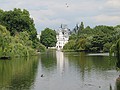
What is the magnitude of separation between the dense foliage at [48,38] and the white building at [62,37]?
8.43 meters

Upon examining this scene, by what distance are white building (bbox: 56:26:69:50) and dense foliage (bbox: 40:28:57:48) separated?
332 inches

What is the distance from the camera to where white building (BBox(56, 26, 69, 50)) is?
15988 cm

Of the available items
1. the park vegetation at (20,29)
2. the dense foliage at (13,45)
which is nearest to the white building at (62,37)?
the park vegetation at (20,29)

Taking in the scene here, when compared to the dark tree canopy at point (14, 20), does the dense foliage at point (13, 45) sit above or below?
below

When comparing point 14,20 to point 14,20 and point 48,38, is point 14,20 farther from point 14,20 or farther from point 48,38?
point 48,38

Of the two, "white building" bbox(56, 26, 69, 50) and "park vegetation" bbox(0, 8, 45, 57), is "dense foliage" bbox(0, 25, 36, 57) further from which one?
"white building" bbox(56, 26, 69, 50)

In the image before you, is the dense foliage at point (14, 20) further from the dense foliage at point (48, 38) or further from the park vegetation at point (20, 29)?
the dense foliage at point (48, 38)

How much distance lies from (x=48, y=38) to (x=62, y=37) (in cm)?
2055

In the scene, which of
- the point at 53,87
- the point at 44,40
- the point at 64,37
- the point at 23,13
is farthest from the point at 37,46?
the point at 64,37

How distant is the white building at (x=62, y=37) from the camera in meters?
160

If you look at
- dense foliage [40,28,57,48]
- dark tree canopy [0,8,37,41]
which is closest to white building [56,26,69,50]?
dense foliage [40,28,57,48]

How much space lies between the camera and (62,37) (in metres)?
165

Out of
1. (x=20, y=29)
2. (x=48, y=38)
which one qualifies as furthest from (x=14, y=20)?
(x=48, y=38)

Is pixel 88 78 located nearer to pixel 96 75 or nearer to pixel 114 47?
pixel 96 75
